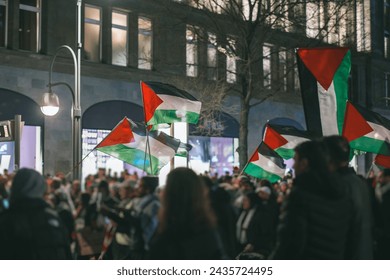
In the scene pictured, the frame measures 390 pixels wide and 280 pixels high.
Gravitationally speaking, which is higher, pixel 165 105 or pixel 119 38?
pixel 119 38

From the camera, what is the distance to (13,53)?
64.5 ft

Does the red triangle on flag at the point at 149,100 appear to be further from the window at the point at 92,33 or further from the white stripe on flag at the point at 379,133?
the window at the point at 92,33

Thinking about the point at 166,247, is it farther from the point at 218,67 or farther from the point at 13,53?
the point at 218,67

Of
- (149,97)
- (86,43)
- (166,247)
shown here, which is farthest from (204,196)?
(86,43)

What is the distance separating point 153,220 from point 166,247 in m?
1.07

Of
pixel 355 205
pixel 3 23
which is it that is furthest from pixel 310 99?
pixel 3 23

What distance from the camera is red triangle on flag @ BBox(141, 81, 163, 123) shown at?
32.1ft

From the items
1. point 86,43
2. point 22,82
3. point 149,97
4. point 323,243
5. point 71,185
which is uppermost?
point 86,43

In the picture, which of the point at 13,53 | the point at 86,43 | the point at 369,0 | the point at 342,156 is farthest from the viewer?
the point at 369,0

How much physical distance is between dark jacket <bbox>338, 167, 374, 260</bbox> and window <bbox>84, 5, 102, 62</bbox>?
17899 millimetres

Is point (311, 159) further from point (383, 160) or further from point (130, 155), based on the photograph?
point (383, 160)

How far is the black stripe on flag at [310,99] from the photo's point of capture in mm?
8461

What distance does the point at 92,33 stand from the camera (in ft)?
72.6

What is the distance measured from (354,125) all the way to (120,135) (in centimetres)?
345
